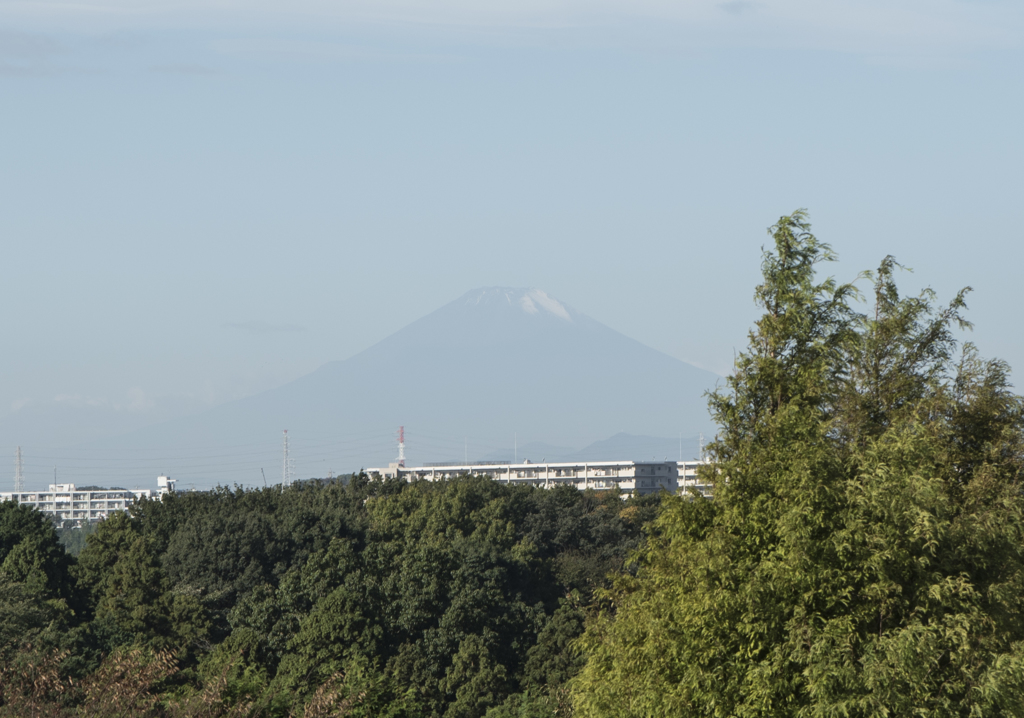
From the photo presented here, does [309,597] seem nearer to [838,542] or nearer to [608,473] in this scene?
[838,542]

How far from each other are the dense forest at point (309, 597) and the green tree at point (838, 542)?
1483 centimetres

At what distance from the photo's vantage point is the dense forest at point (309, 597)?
41625mm

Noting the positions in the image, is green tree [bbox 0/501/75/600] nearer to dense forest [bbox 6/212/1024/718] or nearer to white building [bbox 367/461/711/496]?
dense forest [bbox 6/212/1024/718]

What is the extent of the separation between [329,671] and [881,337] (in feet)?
94.5

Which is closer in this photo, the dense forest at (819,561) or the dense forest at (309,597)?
the dense forest at (819,561)

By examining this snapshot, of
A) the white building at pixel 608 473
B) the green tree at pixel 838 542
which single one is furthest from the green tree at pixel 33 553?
the white building at pixel 608 473

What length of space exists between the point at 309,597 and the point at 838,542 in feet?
123

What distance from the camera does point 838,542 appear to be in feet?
39.5

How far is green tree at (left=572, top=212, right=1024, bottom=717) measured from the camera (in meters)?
11.9

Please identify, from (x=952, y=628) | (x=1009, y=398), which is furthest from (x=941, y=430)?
(x=952, y=628)

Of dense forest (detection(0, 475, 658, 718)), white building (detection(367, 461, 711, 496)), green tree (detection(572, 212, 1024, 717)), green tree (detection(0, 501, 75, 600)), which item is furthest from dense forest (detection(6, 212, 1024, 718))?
white building (detection(367, 461, 711, 496))

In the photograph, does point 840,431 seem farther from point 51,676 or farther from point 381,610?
point 381,610

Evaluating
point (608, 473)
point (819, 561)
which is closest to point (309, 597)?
point (819, 561)

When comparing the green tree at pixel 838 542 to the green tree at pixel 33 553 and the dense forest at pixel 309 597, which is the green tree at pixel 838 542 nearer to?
the dense forest at pixel 309 597
